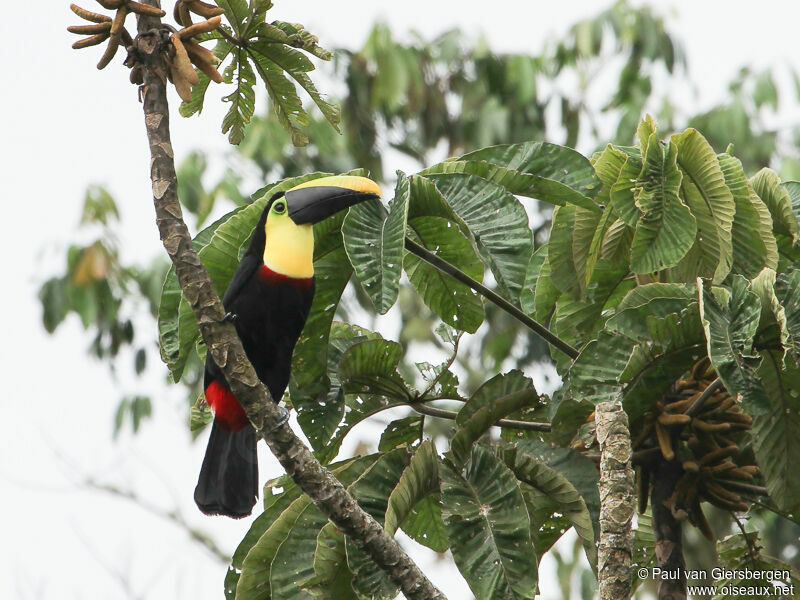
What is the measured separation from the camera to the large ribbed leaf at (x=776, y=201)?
294 cm

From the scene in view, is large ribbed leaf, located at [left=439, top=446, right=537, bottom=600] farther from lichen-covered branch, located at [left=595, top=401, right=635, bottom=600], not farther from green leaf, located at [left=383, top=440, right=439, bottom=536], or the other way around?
lichen-covered branch, located at [left=595, top=401, right=635, bottom=600]

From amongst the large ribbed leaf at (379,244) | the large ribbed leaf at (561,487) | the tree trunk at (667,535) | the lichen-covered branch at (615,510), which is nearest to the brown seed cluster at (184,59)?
the large ribbed leaf at (379,244)

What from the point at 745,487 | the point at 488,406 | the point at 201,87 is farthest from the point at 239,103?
the point at 745,487

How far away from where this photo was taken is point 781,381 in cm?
260

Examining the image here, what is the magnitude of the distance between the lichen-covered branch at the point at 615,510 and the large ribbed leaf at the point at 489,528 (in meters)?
0.31

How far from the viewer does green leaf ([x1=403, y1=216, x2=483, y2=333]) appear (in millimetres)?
2850

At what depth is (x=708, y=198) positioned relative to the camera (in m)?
2.77

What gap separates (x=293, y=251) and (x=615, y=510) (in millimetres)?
1322

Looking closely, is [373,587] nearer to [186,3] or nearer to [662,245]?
[662,245]

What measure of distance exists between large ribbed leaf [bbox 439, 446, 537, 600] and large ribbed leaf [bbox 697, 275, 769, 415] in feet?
1.97

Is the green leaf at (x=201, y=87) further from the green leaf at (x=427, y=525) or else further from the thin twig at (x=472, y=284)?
the green leaf at (x=427, y=525)

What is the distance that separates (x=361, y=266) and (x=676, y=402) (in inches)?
42.3

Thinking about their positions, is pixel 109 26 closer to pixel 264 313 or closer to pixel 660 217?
pixel 264 313

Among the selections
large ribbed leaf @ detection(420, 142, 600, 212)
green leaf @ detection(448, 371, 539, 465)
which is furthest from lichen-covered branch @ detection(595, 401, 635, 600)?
large ribbed leaf @ detection(420, 142, 600, 212)
